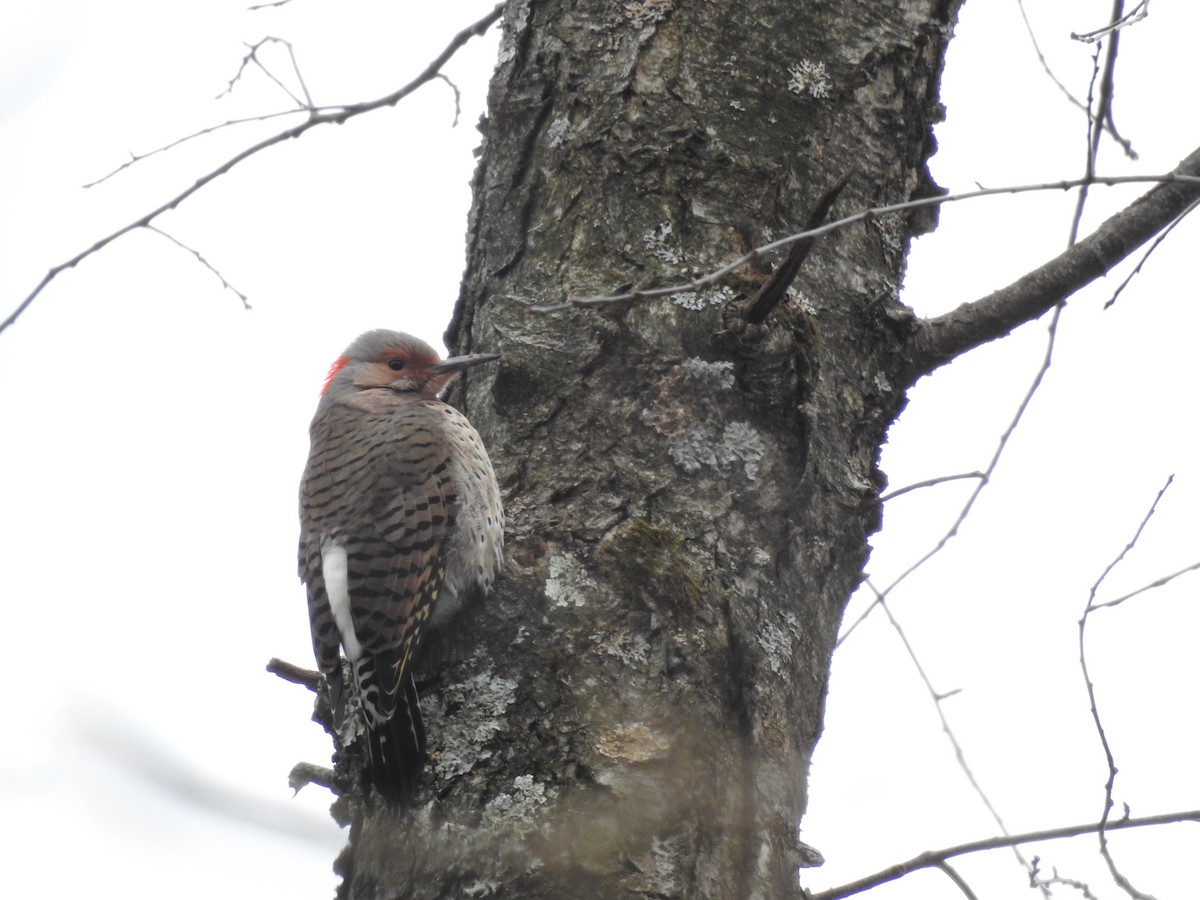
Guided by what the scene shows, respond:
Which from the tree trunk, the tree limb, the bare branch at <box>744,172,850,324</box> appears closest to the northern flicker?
the tree trunk

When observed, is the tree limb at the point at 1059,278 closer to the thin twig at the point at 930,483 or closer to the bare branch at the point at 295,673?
the thin twig at the point at 930,483

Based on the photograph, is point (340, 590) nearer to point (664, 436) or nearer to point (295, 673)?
point (295, 673)

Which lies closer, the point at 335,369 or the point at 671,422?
the point at 671,422

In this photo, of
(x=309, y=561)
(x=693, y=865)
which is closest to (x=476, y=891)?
(x=693, y=865)

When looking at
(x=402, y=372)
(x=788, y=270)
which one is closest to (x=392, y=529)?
(x=402, y=372)

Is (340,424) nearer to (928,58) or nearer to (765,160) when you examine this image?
(765,160)

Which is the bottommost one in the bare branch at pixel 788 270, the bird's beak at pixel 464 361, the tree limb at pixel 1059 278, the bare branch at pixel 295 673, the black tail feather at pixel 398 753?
the black tail feather at pixel 398 753

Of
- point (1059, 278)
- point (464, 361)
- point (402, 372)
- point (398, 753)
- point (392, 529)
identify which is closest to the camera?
point (398, 753)

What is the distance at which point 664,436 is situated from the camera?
113 inches

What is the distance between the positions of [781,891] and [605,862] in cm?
37

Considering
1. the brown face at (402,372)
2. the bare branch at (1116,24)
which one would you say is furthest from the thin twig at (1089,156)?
the brown face at (402,372)

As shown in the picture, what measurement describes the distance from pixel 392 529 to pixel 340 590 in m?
0.28

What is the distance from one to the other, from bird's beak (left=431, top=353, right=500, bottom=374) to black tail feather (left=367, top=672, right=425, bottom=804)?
95 cm

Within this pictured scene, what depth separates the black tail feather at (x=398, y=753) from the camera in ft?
8.29
